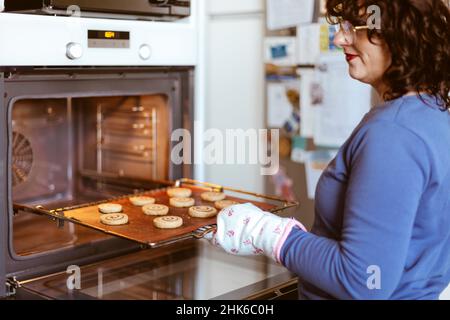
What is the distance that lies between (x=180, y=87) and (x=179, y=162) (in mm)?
224

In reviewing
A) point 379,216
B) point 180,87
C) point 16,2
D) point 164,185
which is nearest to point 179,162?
point 164,185

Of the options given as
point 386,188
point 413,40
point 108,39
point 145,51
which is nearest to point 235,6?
point 145,51

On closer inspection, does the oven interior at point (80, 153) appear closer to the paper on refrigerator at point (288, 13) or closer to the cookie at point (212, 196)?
the cookie at point (212, 196)

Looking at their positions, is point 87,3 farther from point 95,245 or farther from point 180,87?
point 95,245

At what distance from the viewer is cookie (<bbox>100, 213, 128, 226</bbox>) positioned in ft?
4.72

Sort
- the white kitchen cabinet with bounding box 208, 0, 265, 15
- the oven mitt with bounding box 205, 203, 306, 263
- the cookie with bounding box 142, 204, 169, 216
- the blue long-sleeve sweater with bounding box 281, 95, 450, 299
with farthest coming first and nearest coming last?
the white kitchen cabinet with bounding box 208, 0, 265, 15 → the cookie with bounding box 142, 204, 169, 216 → the oven mitt with bounding box 205, 203, 306, 263 → the blue long-sleeve sweater with bounding box 281, 95, 450, 299

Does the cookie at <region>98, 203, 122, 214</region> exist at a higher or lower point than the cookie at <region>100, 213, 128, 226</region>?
higher

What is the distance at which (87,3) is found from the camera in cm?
147

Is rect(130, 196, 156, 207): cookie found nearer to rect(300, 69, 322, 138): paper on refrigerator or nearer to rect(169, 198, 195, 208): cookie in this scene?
rect(169, 198, 195, 208): cookie

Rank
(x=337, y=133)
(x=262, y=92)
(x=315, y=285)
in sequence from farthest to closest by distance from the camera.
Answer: (x=262, y=92), (x=337, y=133), (x=315, y=285)

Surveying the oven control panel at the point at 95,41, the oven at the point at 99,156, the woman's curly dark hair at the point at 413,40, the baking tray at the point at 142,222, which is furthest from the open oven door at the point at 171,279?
the woman's curly dark hair at the point at 413,40

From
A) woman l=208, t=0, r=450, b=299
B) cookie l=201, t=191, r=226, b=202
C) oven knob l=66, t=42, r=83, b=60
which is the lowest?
cookie l=201, t=191, r=226, b=202

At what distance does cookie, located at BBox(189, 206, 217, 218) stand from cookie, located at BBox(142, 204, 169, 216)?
0.07 meters

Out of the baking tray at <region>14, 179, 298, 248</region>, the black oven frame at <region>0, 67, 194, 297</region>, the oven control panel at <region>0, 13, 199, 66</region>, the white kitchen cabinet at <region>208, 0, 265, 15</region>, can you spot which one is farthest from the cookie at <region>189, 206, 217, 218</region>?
the white kitchen cabinet at <region>208, 0, 265, 15</region>
